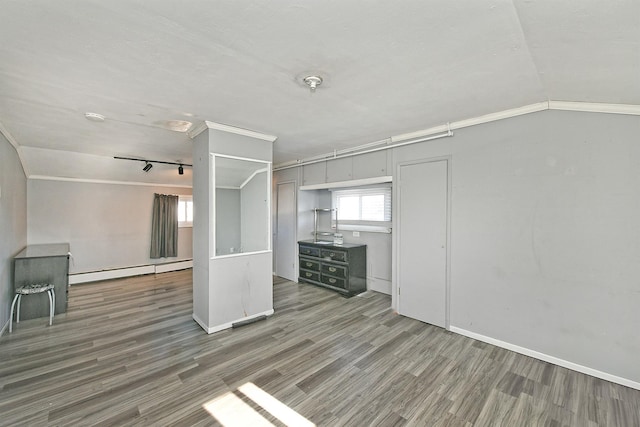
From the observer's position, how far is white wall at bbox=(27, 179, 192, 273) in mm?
5047

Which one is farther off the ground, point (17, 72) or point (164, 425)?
point (17, 72)

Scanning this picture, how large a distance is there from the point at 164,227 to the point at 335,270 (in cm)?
445

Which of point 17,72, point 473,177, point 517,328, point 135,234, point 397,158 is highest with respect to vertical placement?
point 17,72

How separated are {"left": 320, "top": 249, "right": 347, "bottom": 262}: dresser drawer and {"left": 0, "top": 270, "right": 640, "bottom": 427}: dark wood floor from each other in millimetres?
1269

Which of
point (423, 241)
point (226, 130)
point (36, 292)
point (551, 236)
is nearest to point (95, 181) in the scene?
point (36, 292)

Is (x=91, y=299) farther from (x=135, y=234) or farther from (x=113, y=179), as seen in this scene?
(x=113, y=179)

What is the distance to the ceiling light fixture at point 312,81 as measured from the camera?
6.72 feet

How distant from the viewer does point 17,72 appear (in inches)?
76.5

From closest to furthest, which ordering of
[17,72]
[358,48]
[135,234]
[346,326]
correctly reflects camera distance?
[358,48], [17,72], [346,326], [135,234]

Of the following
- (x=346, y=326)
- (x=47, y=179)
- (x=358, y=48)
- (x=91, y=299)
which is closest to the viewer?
(x=358, y=48)

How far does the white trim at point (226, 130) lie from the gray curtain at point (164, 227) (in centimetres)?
364

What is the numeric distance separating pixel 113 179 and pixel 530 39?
7.07 meters

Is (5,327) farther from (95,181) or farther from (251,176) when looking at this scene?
(251,176)

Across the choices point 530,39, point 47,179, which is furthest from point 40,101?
point 530,39
